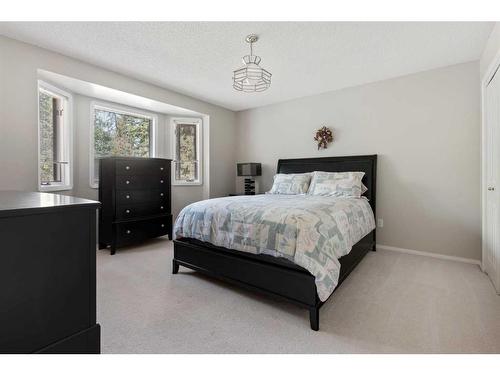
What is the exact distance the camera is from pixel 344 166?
144 inches

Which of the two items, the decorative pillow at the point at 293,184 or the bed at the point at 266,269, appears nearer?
the bed at the point at 266,269

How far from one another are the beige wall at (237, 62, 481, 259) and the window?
7.29 ft

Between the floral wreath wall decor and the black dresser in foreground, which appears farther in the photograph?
the floral wreath wall decor

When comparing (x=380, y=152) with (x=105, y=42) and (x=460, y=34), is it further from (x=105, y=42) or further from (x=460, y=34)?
(x=105, y=42)

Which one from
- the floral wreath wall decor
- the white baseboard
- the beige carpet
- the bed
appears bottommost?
the beige carpet

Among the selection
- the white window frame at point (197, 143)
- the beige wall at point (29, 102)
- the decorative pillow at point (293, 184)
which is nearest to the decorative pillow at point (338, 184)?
the decorative pillow at point (293, 184)

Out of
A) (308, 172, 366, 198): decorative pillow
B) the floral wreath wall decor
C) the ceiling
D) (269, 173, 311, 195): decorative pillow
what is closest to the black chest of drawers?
the ceiling

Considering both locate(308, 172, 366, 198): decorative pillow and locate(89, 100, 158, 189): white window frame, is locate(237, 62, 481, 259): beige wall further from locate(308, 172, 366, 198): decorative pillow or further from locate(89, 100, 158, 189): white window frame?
locate(89, 100, 158, 189): white window frame

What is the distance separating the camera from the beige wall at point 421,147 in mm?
2893

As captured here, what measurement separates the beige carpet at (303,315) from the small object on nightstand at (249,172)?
231 centimetres

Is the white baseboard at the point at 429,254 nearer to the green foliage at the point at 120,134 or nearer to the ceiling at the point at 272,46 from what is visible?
the ceiling at the point at 272,46

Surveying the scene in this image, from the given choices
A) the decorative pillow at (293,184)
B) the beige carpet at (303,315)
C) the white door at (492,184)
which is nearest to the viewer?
the beige carpet at (303,315)

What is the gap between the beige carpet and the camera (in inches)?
59.1
